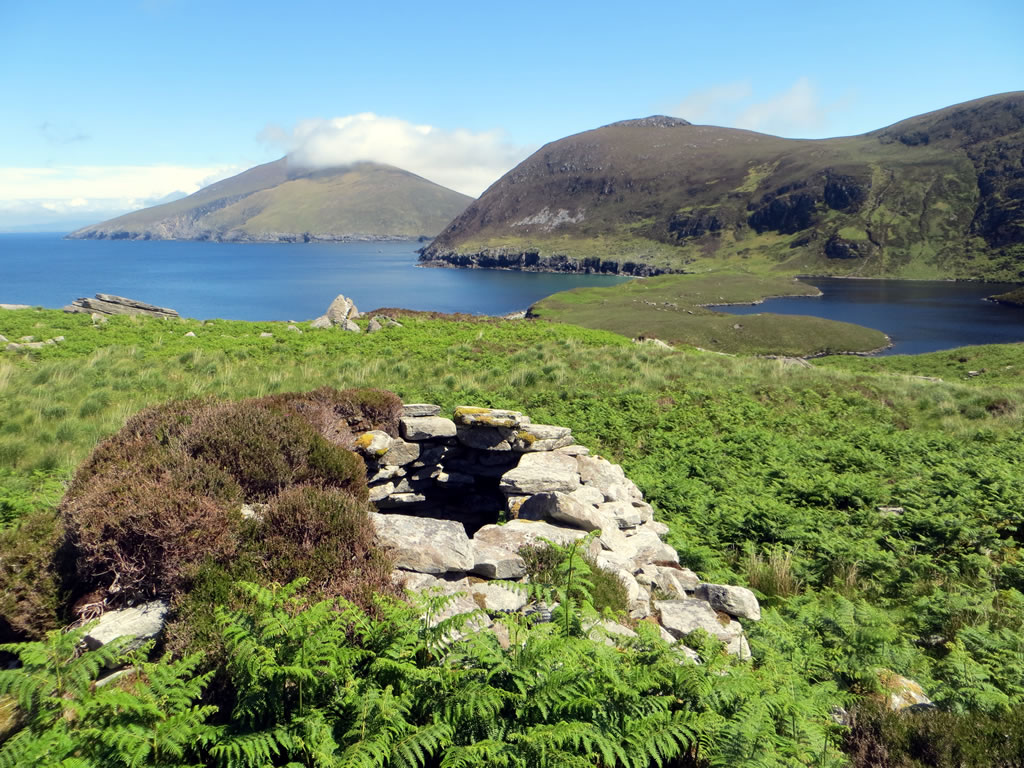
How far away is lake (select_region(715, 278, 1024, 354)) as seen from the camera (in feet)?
276

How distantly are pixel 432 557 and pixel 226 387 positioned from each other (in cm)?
1242

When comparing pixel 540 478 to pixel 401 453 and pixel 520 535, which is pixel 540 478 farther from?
pixel 401 453

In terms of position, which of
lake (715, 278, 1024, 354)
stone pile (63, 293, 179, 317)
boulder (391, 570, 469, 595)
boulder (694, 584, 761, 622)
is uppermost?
stone pile (63, 293, 179, 317)

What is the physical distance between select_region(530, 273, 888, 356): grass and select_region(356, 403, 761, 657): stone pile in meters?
46.6

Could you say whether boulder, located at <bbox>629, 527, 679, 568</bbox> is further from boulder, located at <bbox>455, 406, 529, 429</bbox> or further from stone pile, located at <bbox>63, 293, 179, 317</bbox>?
stone pile, located at <bbox>63, 293, 179, 317</bbox>

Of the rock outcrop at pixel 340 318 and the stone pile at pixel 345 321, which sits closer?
the stone pile at pixel 345 321

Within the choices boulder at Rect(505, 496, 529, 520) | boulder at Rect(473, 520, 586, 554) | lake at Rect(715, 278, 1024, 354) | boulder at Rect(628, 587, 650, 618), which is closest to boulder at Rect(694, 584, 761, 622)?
boulder at Rect(628, 587, 650, 618)

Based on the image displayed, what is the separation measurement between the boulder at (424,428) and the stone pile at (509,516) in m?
0.02

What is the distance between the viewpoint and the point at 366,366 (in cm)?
2053

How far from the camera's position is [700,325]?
8169 centimetres

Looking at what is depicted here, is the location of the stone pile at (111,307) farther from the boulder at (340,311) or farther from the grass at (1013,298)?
the grass at (1013,298)

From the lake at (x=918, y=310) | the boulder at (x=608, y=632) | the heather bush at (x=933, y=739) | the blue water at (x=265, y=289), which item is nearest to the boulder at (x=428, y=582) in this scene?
the boulder at (x=608, y=632)

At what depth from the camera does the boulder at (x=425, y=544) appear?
707 centimetres

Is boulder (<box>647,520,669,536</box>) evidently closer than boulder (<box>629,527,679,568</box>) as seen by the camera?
No
